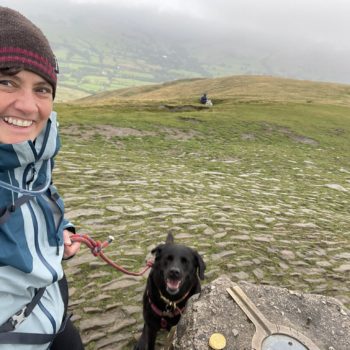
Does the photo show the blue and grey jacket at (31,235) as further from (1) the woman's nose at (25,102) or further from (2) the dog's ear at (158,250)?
(2) the dog's ear at (158,250)

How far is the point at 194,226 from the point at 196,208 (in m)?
1.27

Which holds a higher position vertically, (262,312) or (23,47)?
(23,47)

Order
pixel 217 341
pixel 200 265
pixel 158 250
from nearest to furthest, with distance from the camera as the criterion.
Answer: pixel 217 341
pixel 200 265
pixel 158 250

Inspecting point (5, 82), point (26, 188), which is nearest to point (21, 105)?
point (5, 82)

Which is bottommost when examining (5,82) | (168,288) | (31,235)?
(168,288)

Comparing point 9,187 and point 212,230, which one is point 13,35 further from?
point 212,230

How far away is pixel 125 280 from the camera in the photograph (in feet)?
20.6

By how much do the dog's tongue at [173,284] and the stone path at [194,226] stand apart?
84cm

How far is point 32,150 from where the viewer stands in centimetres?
260

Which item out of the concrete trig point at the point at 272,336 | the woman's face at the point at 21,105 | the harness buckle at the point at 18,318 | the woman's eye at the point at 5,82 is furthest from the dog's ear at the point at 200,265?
the woman's eye at the point at 5,82

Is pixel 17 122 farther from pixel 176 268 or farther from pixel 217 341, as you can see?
pixel 176 268

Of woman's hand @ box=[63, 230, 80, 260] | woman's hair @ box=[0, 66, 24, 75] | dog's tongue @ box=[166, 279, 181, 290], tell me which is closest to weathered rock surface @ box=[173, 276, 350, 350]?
dog's tongue @ box=[166, 279, 181, 290]

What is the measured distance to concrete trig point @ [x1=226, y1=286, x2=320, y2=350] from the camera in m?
3.70

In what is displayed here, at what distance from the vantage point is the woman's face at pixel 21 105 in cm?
246
